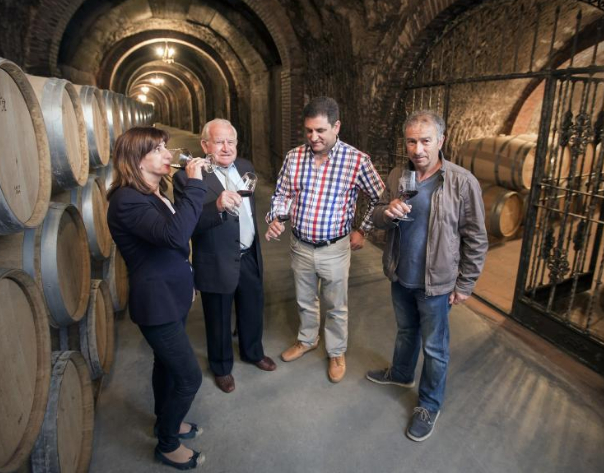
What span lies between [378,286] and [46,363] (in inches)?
136

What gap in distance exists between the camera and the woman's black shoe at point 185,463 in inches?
87.7

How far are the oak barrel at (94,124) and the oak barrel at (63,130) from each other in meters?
0.40

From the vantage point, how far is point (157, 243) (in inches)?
71.3

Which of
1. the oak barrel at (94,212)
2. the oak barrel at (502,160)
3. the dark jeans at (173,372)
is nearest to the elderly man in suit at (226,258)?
the dark jeans at (173,372)

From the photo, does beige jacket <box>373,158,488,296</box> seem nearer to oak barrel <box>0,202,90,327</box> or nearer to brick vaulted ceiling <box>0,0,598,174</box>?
oak barrel <box>0,202,90,327</box>

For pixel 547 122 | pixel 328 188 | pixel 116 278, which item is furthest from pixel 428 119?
pixel 116 278

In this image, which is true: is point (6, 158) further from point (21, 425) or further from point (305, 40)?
point (305, 40)

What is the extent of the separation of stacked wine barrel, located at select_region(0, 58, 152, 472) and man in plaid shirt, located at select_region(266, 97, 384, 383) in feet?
3.83

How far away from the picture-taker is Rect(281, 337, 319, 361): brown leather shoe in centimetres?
322

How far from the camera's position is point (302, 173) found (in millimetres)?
2754

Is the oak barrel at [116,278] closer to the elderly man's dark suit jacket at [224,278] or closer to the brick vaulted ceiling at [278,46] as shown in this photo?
the elderly man's dark suit jacket at [224,278]

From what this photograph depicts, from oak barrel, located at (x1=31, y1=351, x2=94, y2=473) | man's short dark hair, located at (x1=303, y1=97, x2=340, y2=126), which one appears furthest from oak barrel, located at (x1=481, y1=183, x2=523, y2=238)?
oak barrel, located at (x1=31, y1=351, x2=94, y2=473)

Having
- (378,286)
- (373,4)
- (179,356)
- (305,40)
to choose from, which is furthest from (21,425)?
(305,40)

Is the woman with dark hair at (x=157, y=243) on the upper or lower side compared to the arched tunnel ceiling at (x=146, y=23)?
lower
